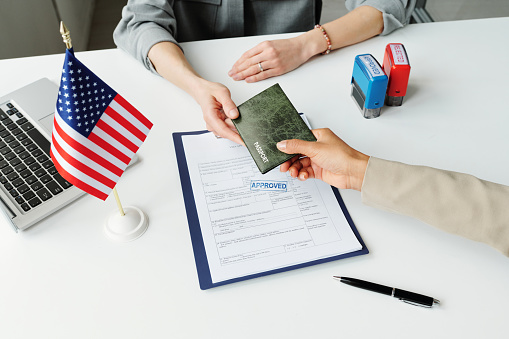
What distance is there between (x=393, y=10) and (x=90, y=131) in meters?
0.99

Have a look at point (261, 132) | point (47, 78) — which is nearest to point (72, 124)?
point (261, 132)

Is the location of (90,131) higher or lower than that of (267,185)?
higher

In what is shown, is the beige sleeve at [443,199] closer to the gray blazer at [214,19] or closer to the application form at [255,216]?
the application form at [255,216]

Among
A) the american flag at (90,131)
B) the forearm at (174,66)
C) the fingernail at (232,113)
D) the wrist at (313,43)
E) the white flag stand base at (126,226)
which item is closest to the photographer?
the american flag at (90,131)

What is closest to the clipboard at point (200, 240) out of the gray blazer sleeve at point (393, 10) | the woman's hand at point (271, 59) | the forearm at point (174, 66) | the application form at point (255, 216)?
the application form at point (255, 216)

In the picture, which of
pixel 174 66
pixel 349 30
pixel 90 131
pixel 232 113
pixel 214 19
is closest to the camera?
pixel 90 131

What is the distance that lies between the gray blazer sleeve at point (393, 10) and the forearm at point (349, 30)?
0.02 m

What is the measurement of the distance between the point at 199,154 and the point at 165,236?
0.23 meters

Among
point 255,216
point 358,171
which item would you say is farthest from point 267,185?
point 358,171

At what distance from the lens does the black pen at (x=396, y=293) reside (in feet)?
2.40

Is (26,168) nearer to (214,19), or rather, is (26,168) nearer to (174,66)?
(174,66)

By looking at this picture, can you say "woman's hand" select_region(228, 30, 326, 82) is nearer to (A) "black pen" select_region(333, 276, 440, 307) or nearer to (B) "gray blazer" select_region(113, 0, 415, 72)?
(B) "gray blazer" select_region(113, 0, 415, 72)

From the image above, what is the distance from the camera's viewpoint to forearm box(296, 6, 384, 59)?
125 centimetres

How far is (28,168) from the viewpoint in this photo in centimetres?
90
